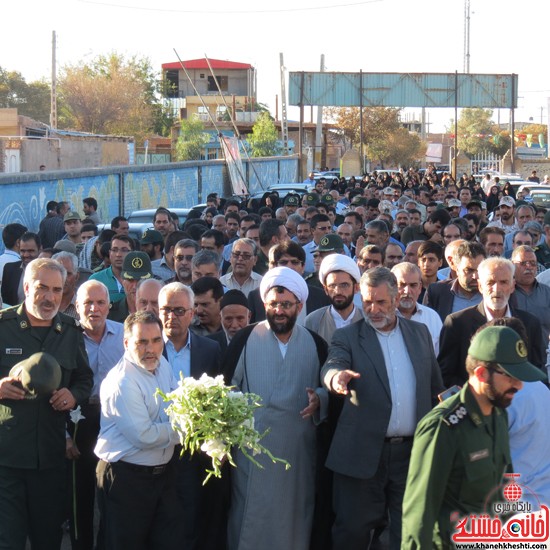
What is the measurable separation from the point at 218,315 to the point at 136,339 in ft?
6.12

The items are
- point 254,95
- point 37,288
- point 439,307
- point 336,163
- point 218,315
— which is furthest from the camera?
point 254,95

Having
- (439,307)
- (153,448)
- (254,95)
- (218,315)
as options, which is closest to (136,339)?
(153,448)

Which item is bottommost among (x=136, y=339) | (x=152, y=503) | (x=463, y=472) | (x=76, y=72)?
(x=152, y=503)

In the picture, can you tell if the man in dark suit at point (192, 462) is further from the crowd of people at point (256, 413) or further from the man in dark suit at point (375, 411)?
the man in dark suit at point (375, 411)

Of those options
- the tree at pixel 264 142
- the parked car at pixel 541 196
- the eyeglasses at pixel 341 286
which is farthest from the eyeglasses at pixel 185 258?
the tree at pixel 264 142

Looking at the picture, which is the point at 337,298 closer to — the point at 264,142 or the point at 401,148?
the point at 264,142

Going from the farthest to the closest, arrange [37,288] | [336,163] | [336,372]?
[336,163]
[37,288]
[336,372]

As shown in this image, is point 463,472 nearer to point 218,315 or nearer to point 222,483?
point 222,483

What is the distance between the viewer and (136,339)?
5.88 metres

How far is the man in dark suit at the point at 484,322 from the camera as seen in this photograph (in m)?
6.98

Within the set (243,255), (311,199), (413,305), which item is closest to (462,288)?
(413,305)

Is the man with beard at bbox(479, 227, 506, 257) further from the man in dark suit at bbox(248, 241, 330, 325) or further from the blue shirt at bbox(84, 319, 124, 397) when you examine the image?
the blue shirt at bbox(84, 319, 124, 397)

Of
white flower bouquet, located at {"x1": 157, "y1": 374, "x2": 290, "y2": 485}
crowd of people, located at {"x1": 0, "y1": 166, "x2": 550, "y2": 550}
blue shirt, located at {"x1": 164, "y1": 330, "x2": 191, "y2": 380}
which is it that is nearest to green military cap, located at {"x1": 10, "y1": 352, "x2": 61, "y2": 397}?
crowd of people, located at {"x1": 0, "y1": 166, "x2": 550, "y2": 550}

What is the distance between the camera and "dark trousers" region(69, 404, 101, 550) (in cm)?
689
